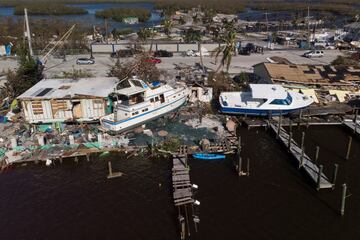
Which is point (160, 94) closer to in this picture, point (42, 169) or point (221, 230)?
point (42, 169)

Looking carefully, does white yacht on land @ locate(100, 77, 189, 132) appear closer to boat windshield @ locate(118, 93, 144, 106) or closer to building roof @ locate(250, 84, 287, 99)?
boat windshield @ locate(118, 93, 144, 106)

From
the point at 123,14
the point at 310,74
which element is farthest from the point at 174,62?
the point at 123,14

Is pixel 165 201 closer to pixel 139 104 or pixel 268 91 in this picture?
pixel 139 104

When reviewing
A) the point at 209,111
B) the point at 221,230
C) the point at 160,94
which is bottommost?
the point at 221,230

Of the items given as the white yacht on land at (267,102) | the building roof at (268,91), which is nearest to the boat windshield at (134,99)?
the white yacht on land at (267,102)

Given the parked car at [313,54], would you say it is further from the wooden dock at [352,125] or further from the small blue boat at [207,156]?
the small blue boat at [207,156]

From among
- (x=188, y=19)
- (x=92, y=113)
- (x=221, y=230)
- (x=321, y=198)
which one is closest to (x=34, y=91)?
(x=92, y=113)
